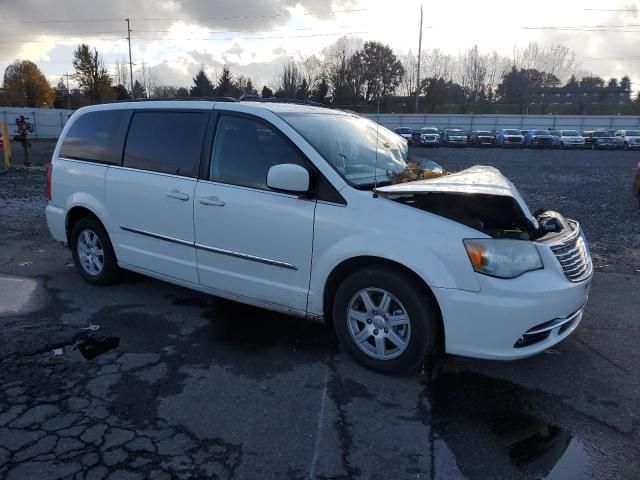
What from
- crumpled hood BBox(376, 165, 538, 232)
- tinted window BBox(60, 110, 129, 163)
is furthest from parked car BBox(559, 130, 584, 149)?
tinted window BBox(60, 110, 129, 163)

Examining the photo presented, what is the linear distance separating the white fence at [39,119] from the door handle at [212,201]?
143ft

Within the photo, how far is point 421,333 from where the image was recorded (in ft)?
11.4

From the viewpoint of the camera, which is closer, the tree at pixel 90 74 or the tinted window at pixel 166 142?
the tinted window at pixel 166 142

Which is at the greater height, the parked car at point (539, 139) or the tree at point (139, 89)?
the tree at point (139, 89)

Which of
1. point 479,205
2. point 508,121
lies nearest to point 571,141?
point 508,121

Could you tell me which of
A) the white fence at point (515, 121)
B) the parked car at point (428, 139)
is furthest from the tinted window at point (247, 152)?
the white fence at point (515, 121)

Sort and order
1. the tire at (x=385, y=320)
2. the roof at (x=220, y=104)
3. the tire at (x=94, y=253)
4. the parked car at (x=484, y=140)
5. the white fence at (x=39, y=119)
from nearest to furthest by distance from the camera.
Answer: the tire at (x=385, y=320) → the roof at (x=220, y=104) → the tire at (x=94, y=253) → the white fence at (x=39, y=119) → the parked car at (x=484, y=140)

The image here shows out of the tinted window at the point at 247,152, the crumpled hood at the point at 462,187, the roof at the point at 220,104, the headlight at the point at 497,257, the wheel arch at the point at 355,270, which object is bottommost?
the wheel arch at the point at 355,270

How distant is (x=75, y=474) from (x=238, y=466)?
0.81 meters

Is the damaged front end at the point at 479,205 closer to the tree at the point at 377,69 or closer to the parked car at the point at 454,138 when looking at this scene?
the parked car at the point at 454,138

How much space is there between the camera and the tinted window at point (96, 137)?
516cm

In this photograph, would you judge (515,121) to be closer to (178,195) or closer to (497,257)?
(178,195)

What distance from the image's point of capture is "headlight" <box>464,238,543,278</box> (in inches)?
129

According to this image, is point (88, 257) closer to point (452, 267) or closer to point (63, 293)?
point (63, 293)
